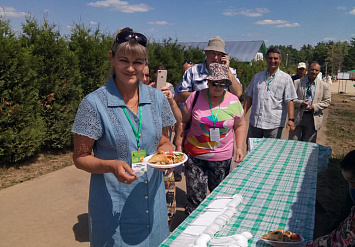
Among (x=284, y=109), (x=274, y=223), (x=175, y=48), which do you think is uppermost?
(x=175, y=48)

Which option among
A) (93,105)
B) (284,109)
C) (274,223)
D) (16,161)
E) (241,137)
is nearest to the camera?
(93,105)

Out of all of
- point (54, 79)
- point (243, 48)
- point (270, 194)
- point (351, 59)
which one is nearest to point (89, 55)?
point (54, 79)

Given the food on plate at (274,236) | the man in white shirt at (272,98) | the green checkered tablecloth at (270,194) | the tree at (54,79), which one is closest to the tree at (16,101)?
the tree at (54,79)

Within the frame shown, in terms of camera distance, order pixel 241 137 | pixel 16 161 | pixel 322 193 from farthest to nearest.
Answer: pixel 16 161 → pixel 322 193 → pixel 241 137

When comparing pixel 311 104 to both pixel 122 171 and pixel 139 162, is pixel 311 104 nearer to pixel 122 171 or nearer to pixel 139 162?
pixel 139 162

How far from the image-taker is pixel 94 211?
1.81 meters

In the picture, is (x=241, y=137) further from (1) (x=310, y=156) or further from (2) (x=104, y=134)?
(2) (x=104, y=134)

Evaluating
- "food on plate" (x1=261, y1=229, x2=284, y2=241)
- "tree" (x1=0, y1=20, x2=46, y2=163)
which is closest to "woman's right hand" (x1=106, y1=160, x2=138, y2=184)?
"food on plate" (x1=261, y1=229, x2=284, y2=241)

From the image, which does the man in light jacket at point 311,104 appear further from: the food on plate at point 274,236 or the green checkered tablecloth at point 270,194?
the food on plate at point 274,236

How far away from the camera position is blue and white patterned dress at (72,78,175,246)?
170 cm

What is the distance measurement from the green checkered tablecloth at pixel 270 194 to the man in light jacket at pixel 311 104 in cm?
201

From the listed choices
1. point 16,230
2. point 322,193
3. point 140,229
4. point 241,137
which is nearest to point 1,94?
point 16,230

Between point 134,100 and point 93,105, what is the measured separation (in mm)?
271

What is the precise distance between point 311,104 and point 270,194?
13.2 feet
